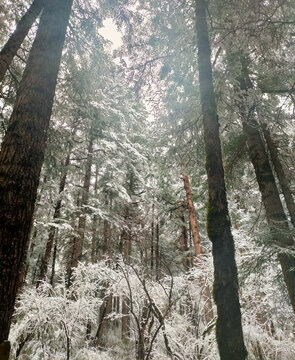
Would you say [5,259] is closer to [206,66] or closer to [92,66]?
[206,66]

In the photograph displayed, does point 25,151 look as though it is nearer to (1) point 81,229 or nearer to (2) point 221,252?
(2) point 221,252

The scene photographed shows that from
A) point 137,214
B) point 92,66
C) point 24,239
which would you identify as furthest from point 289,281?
point 137,214

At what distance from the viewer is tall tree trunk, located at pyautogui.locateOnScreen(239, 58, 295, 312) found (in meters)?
4.88

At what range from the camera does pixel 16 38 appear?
13.3ft

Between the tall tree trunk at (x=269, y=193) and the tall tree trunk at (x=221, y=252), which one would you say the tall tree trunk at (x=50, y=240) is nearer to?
the tall tree trunk at (x=269, y=193)

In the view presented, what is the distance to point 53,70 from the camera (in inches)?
146

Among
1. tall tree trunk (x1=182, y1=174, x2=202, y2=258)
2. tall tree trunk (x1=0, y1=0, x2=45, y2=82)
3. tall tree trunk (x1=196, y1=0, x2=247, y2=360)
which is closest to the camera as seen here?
tall tree trunk (x1=196, y1=0, x2=247, y2=360)

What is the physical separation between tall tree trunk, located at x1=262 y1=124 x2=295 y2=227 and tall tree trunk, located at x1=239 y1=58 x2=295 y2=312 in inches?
5.9

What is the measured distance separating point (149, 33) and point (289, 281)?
680cm

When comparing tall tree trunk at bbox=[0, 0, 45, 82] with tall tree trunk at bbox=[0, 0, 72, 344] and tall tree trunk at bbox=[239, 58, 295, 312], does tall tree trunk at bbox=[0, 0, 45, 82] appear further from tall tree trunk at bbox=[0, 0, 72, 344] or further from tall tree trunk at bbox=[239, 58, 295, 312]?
tall tree trunk at bbox=[239, 58, 295, 312]

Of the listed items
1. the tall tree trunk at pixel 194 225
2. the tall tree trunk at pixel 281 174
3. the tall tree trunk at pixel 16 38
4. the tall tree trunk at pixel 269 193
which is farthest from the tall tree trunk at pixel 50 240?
the tall tree trunk at pixel 281 174

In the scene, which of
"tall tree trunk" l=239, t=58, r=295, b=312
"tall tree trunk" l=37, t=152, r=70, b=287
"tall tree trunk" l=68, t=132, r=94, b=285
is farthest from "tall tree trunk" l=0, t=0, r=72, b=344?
"tall tree trunk" l=37, t=152, r=70, b=287

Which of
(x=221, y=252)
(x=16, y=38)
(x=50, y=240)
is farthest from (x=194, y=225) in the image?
(x=16, y=38)

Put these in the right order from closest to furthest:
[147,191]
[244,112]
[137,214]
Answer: [244,112] → [137,214] → [147,191]
